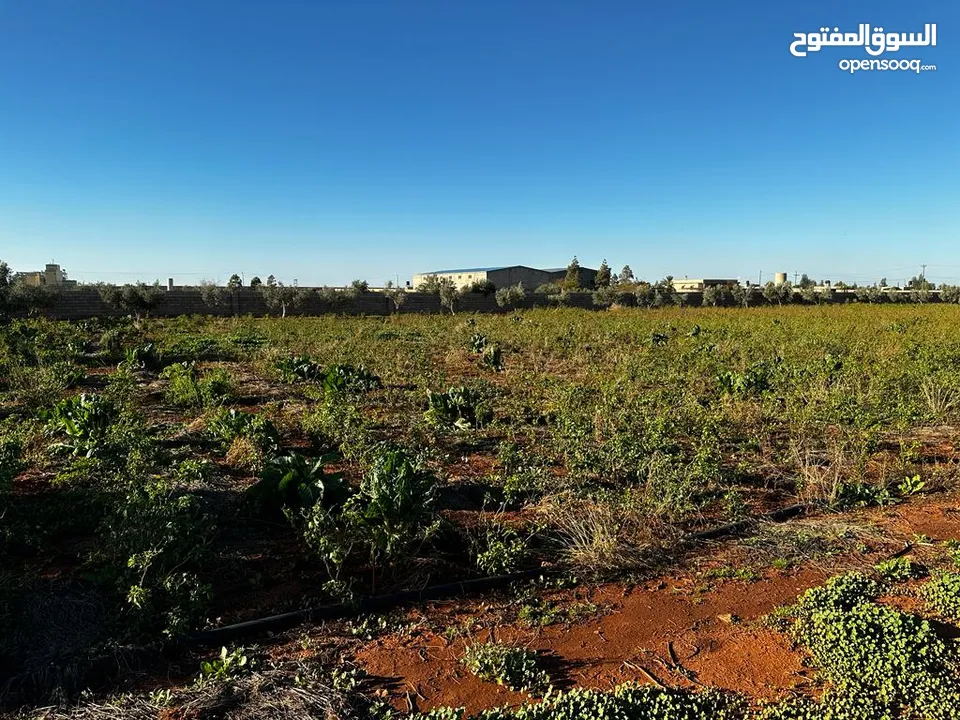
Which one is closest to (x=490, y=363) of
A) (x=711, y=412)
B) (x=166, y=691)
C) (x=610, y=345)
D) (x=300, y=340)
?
(x=610, y=345)

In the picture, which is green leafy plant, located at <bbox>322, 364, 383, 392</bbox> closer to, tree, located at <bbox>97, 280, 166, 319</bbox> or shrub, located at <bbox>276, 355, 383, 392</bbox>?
shrub, located at <bbox>276, 355, 383, 392</bbox>

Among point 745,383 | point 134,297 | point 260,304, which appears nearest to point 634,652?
point 745,383

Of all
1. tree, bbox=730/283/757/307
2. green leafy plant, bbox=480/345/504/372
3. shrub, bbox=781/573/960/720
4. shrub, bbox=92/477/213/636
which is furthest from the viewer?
tree, bbox=730/283/757/307

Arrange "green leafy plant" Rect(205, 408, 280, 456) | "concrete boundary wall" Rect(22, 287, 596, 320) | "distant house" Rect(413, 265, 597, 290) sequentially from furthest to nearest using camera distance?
"distant house" Rect(413, 265, 597, 290), "concrete boundary wall" Rect(22, 287, 596, 320), "green leafy plant" Rect(205, 408, 280, 456)

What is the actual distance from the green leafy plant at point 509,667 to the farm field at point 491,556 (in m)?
0.01

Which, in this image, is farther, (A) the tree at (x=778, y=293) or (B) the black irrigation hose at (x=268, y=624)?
(A) the tree at (x=778, y=293)

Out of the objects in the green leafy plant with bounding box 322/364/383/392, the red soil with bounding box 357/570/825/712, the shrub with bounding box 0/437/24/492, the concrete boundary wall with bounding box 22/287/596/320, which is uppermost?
the concrete boundary wall with bounding box 22/287/596/320

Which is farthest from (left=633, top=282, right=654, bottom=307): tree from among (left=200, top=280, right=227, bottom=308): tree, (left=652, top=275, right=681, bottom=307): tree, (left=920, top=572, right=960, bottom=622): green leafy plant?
(left=920, top=572, right=960, bottom=622): green leafy plant

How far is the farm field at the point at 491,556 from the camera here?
264cm

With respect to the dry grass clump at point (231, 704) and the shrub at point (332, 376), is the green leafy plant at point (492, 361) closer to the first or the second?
the shrub at point (332, 376)

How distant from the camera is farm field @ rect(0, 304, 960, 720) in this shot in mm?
2639

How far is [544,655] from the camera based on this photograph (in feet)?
9.62

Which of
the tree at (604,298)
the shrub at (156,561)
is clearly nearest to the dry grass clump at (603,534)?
the shrub at (156,561)

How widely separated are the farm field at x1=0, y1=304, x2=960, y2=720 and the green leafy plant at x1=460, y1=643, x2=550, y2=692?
13 mm
